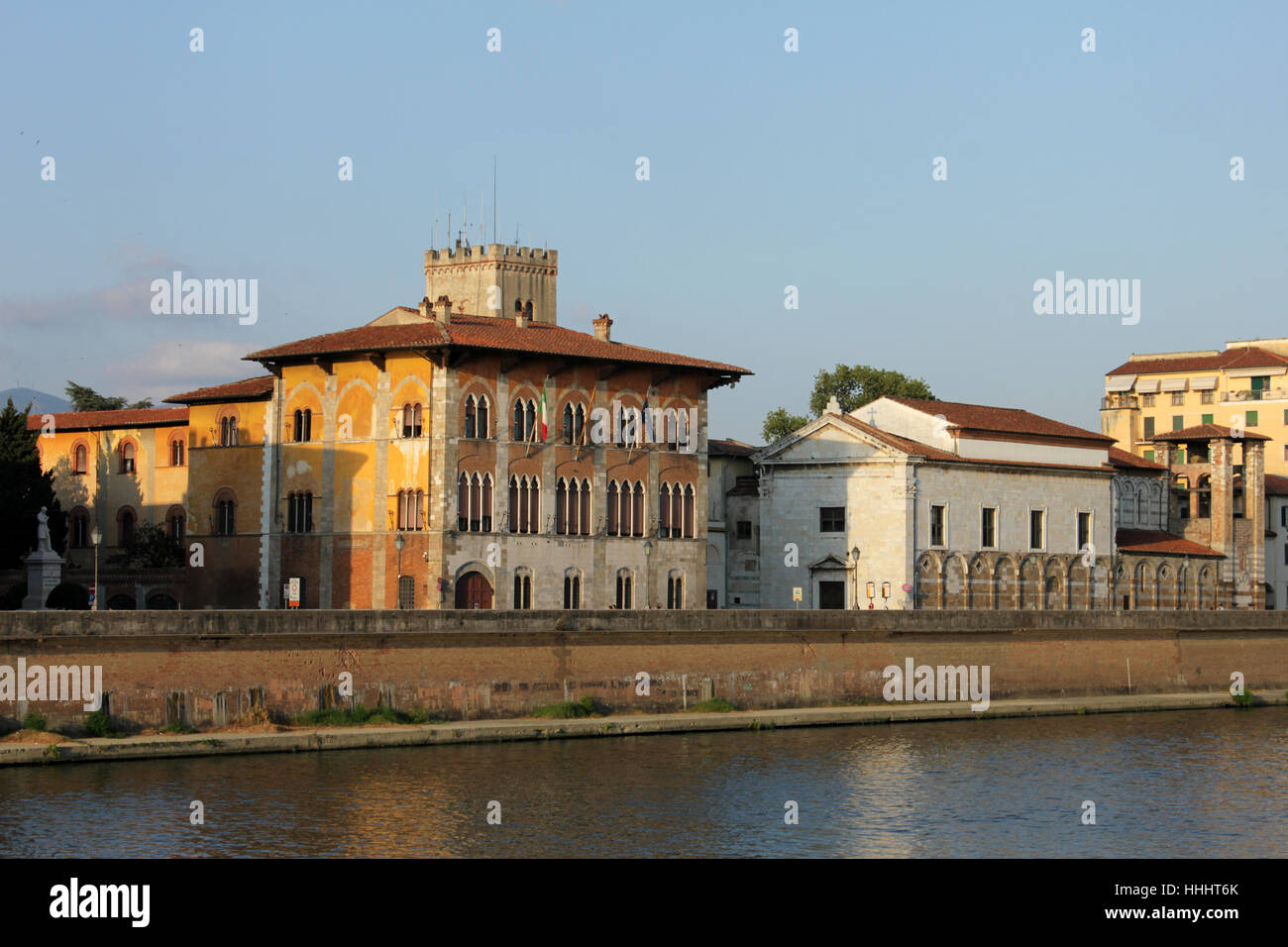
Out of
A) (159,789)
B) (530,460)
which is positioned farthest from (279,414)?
(159,789)

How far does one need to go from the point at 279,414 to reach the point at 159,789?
25818mm

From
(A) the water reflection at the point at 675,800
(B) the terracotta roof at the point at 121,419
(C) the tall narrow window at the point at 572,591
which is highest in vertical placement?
(B) the terracotta roof at the point at 121,419

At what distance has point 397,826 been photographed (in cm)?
3231

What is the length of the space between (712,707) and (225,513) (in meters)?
20.8

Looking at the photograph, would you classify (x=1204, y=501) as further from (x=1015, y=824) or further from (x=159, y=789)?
(x=159, y=789)

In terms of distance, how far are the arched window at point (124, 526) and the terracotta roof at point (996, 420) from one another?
29.5m

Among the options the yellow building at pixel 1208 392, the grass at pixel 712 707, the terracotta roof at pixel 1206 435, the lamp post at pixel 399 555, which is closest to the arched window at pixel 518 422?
the lamp post at pixel 399 555

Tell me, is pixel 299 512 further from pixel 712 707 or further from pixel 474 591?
pixel 712 707

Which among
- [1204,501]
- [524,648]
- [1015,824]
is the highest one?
[1204,501]

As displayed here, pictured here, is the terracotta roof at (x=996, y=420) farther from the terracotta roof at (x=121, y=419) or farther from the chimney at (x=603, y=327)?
the terracotta roof at (x=121, y=419)

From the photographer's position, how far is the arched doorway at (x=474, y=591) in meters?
55.3

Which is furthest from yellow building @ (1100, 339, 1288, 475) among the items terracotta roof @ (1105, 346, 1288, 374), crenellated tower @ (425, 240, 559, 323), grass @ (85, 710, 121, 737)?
grass @ (85, 710, 121, 737)
